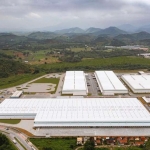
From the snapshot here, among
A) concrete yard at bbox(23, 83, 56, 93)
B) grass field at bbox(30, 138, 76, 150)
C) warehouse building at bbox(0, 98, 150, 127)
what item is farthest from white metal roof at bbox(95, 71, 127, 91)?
grass field at bbox(30, 138, 76, 150)

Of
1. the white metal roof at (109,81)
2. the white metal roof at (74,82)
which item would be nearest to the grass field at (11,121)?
the white metal roof at (74,82)

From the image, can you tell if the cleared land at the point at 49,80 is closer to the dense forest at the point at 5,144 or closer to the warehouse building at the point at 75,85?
the warehouse building at the point at 75,85

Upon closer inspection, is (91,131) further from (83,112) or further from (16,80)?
(16,80)

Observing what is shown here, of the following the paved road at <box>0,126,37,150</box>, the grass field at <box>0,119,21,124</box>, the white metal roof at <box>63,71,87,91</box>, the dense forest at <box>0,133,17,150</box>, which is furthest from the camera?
the white metal roof at <box>63,71,87,91</box>

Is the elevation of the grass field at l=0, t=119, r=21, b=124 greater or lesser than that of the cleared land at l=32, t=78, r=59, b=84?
lesser

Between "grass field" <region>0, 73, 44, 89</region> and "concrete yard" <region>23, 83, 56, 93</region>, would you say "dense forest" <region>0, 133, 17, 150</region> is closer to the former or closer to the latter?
"concrete yard" <region>23, 83, 56, 93</region>

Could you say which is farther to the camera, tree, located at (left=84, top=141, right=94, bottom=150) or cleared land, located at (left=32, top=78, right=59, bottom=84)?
cleared land, located at (left=32, top=78, right=59, bottom=84)

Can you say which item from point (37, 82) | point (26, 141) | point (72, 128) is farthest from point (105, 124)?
point (37, 82)
